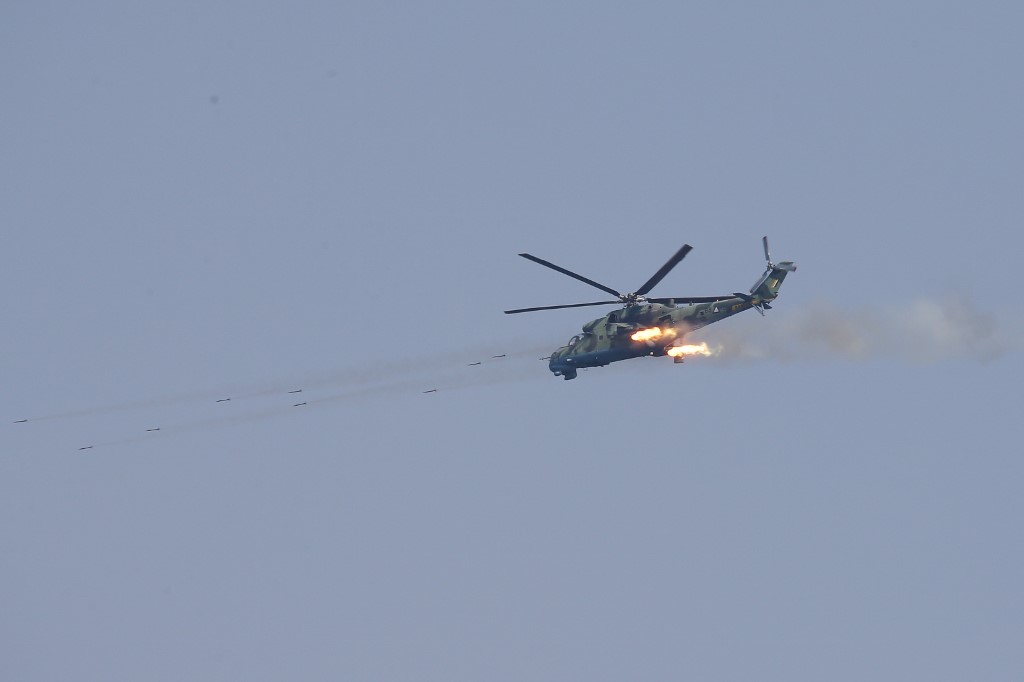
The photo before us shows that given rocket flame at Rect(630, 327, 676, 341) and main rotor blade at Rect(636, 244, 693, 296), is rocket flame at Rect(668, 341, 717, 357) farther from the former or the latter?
main rotor blade at Rect(636, 244, 693, 296)

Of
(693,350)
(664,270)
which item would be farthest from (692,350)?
(664,270)

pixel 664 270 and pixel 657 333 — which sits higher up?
pixel 664 270

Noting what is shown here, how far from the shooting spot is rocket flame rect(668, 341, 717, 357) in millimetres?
102875

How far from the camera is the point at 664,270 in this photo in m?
95.2

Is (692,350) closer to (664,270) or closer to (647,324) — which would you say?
(647,324)

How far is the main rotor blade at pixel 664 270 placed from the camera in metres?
92.1

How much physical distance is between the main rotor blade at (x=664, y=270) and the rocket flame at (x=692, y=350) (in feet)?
13.8

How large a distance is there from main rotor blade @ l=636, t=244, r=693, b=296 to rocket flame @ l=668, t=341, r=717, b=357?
4.21 metres

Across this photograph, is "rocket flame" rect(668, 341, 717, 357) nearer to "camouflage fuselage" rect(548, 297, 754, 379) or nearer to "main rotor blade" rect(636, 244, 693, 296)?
"camouflage fuselage" rect(548, 297, 754, 379)

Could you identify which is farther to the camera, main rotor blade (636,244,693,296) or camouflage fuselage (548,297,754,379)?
camouflage fuselage (548,297,754,379)

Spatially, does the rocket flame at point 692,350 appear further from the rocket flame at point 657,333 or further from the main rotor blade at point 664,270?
the main rotor blade at point 664,270

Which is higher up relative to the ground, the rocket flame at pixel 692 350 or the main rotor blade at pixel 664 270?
the main rotor blade at pixel 664 270

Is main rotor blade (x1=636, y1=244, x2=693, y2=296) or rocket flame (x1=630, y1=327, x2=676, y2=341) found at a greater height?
main rotor blade (x1=636, y1=244, x2=693, y2=296)

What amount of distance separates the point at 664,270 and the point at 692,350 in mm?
9689
